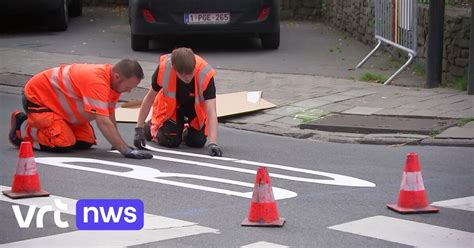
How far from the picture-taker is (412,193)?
7332 millimetres

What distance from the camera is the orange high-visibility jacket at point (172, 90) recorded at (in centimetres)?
981

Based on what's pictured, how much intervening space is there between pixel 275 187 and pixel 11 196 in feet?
6.75

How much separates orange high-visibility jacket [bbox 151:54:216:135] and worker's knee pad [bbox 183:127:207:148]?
0.17ft

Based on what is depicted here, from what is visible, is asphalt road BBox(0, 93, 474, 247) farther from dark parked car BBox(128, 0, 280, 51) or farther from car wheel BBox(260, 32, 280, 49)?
car wheel BBox(260, 32, 280, 49)

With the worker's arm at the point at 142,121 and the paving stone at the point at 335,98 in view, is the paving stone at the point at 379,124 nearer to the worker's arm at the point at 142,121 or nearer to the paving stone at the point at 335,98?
the paving stone at the point at 335,98

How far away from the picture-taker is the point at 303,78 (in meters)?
14.3

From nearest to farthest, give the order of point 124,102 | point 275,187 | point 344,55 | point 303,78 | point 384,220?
point 384,220, point 275,187, point 124,102, point 303,78, point 344,55

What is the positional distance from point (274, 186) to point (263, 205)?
1.38 meters

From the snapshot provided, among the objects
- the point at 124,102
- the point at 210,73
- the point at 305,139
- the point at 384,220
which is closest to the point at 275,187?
the point at 384,220

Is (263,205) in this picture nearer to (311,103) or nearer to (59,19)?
(311,103)

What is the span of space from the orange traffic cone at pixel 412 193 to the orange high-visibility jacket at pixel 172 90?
2950 millimetres

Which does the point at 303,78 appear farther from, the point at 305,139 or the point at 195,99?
the point at 195,99

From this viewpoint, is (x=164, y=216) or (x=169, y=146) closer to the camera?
(x=164, y=216)

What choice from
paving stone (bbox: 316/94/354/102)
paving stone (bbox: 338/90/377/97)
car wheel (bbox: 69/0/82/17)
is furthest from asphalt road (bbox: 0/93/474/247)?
car wheel (bbox: 69/0/82/17)
